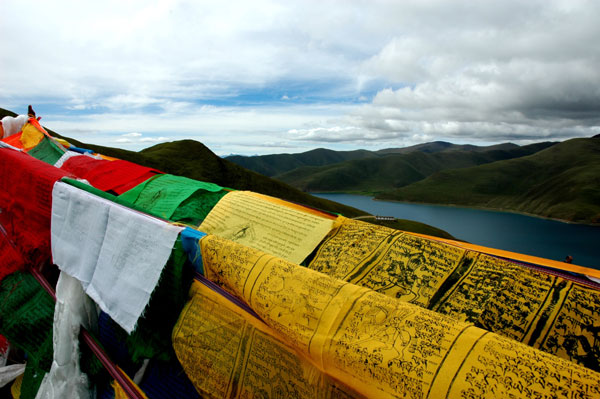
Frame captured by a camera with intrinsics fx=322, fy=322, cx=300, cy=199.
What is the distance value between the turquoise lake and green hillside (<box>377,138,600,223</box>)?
23.5ft

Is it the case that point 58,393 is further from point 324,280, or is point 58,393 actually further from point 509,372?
point 509,372

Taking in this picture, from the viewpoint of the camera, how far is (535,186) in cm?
10831

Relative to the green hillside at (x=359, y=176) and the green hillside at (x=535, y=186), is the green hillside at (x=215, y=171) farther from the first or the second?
the green hillside at (x=359, y=176)

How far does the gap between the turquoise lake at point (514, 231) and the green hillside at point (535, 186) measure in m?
7.15

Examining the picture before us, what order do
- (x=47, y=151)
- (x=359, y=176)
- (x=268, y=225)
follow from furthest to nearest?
1. (x=359, y=176)
2. (x=47, y=151)
3. (x=268, y=225)

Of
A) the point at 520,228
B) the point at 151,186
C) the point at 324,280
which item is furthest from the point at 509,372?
the point at 520,228

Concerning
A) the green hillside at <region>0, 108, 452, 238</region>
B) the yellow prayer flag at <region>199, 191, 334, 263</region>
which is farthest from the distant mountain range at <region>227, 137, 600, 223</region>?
the yellow prayer flag at <region>199, 191, 334, 263</region>

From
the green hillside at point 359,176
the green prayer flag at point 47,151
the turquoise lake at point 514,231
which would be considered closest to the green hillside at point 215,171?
the turquoise lake at point 514,231

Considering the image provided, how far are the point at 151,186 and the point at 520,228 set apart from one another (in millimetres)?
85208

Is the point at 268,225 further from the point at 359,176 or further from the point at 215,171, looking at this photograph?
the point at 359,176

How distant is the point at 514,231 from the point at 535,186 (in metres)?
53.0

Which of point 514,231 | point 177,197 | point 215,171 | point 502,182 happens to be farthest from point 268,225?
point 502,182

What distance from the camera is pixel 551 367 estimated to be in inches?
32.0

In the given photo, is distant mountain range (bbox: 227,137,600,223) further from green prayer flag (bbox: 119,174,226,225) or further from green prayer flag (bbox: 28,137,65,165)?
green prayer flag (bbox: 28,137,65,165)
